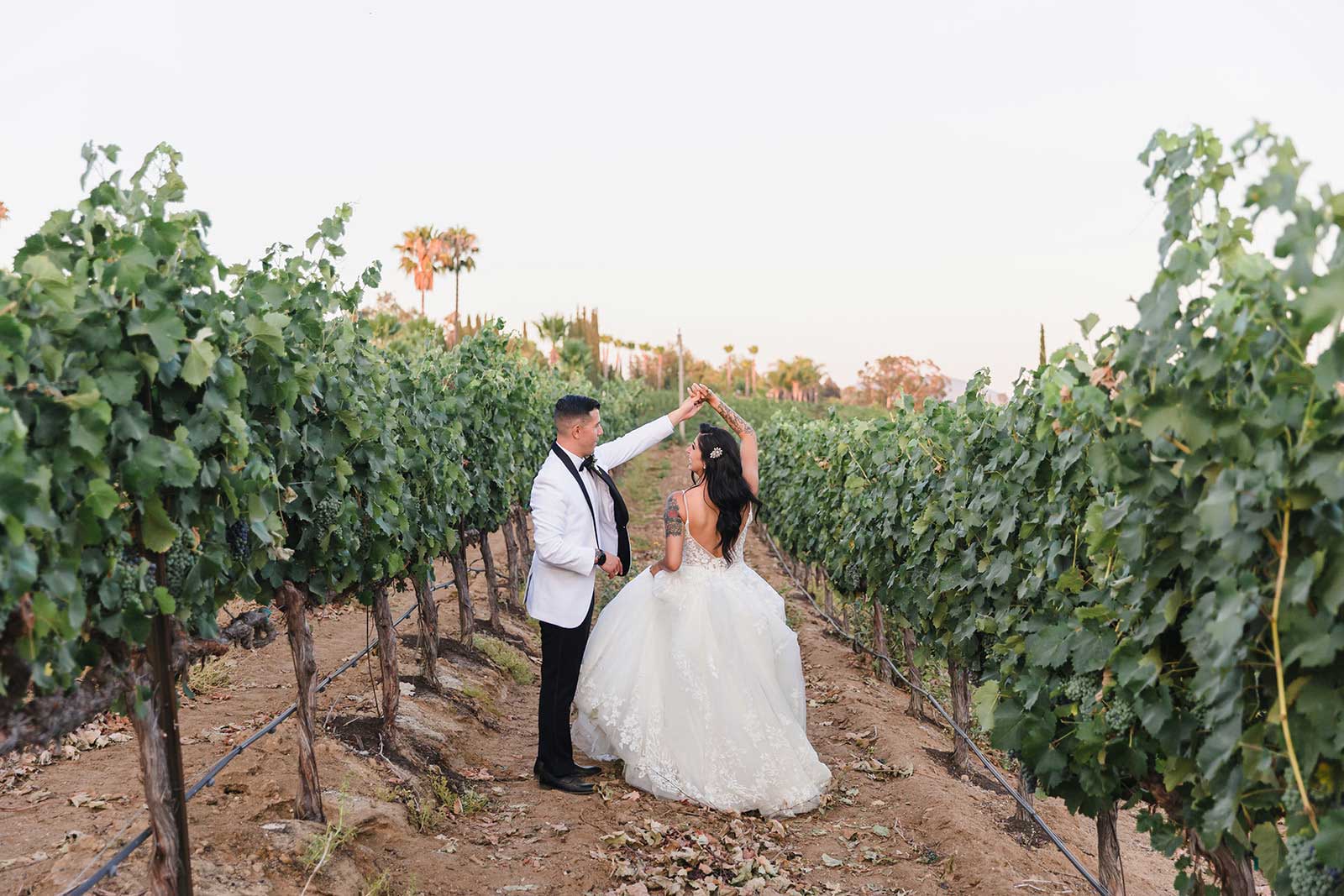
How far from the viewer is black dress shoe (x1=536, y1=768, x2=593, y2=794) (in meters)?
5.63

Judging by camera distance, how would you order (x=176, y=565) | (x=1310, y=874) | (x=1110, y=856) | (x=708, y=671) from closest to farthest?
1. (x=1310, y=874)
2. (x=176, y=565)
3. (x=1110, y=856)
4. (x=708, y=671)

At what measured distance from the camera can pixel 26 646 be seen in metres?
2.53

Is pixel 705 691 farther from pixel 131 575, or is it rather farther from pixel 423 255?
pixel 423 255

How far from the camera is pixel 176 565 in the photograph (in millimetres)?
3283

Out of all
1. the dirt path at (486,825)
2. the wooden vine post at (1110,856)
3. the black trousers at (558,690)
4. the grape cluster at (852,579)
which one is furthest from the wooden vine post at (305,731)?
→ the grape cluster at (852,579)

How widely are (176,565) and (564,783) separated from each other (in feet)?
9.66

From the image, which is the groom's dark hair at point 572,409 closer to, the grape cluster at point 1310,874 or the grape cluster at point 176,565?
the grape cluster at point 176,565

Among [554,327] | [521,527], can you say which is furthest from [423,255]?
[521,527]

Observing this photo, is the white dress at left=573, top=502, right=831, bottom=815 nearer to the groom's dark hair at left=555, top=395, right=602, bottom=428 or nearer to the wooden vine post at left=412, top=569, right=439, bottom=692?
the groom's dark hair at left=555, top=395, right=602, bottom=428

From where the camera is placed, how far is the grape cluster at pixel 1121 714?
315cm

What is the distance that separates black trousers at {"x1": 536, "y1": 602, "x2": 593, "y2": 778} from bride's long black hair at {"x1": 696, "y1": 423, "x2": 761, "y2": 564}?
0.88 meters

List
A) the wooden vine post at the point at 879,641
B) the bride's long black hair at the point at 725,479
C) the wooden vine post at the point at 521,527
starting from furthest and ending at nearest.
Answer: the wooden vine post at the point at 521,527 < the wooden vine post at the point at 879,641 < the bride's long black hair at the point at 725,479

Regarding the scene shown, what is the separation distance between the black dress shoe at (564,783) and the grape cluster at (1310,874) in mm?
3849

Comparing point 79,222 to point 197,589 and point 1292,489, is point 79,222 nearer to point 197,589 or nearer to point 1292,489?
point 197,589
